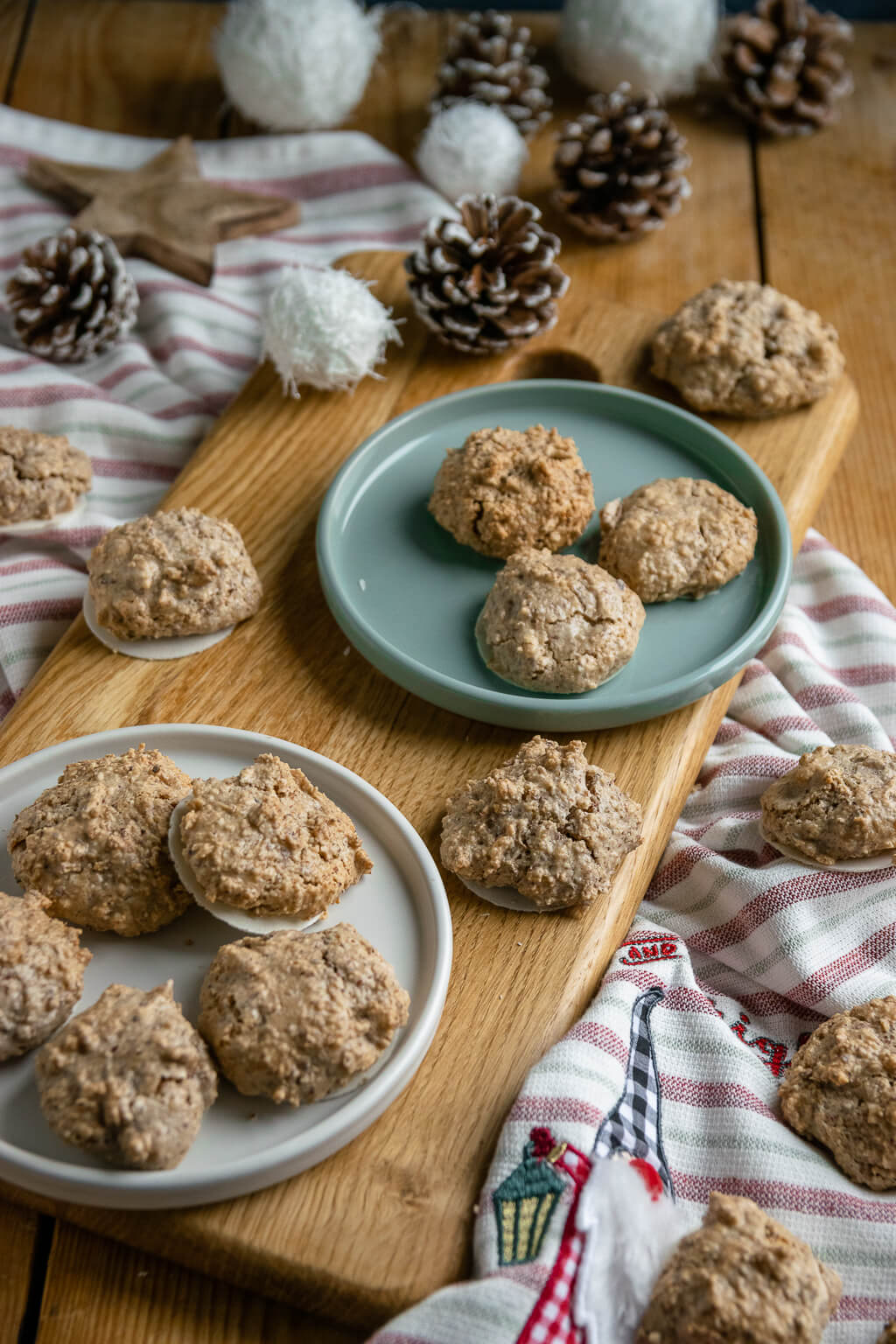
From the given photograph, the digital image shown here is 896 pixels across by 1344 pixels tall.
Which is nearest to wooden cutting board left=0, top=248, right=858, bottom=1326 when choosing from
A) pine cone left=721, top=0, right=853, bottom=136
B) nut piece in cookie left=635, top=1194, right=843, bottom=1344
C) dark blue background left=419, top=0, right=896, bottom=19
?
nut piece in cookie left=635, top=1194, right=843, bottom=1344

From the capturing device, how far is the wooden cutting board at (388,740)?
56.4 inches

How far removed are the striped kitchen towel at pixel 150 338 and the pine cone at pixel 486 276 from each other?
46 centimetres

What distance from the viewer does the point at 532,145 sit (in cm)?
317

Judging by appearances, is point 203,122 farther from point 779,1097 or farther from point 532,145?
point 779,1097

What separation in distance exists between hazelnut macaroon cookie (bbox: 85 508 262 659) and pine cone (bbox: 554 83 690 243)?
4.65ft

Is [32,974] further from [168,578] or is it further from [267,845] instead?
[168,578]

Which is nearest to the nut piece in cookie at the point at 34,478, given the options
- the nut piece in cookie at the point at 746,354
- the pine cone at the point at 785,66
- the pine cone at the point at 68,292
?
the pine cone at the point at 68,292

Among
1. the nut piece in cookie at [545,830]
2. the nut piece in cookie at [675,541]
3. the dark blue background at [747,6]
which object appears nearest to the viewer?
the nut piece in cookie at [545,830]

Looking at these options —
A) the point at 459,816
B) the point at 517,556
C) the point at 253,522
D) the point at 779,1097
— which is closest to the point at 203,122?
the point at 253,522

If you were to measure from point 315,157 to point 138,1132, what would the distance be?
247 centimetres

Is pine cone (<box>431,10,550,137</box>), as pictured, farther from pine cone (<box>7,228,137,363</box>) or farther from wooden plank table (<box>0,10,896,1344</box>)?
pine cone (<box>7,228,137,363</box>)

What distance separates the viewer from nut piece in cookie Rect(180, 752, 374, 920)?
1.56 meters

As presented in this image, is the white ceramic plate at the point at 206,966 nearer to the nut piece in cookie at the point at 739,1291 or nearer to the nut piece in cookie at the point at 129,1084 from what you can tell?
the nut piece in cookie at the point at 129,1084

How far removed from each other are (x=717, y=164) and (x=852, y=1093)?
8.34 feet
